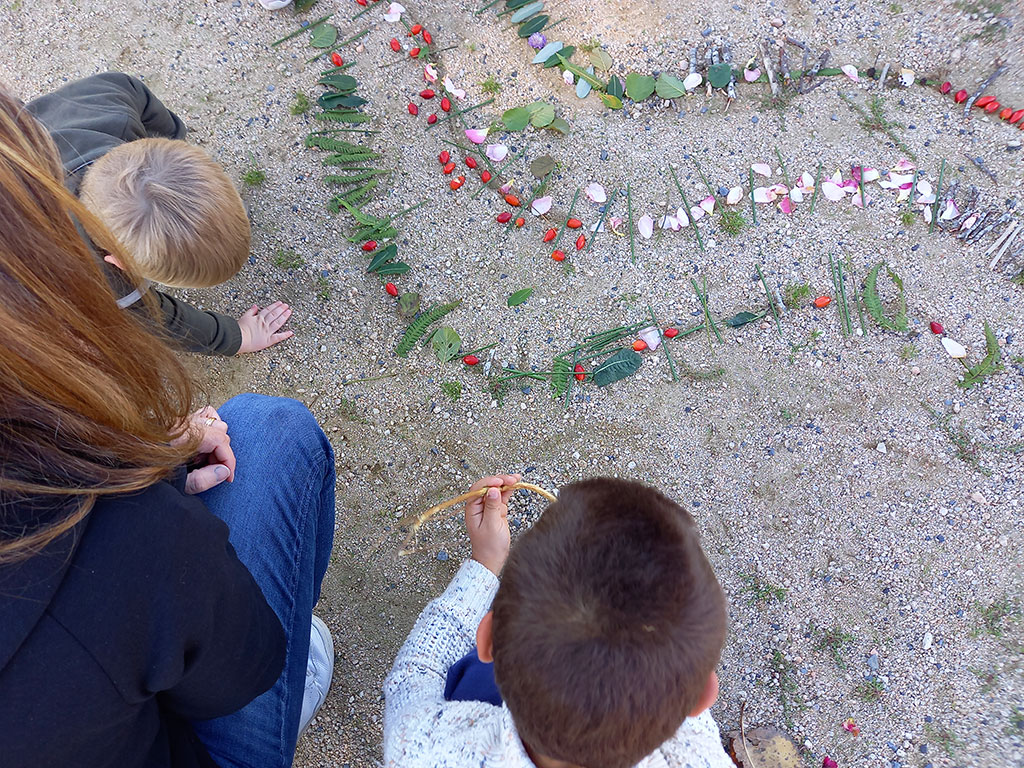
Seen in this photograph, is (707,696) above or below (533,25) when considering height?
below

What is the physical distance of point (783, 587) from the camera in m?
2.33

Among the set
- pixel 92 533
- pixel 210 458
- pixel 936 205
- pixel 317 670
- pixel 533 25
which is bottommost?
pixel 317 670

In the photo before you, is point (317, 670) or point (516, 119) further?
point (516, 119)

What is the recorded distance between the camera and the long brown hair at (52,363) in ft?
3.24

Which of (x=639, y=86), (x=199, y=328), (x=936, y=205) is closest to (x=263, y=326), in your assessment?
(x=199, y=328)

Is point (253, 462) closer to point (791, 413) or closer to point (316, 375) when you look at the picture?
point (316, 375)

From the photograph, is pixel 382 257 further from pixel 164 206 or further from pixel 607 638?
pixel 607 638

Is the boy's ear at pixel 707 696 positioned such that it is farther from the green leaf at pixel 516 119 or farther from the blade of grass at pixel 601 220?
the green leaf at pixel 516 119

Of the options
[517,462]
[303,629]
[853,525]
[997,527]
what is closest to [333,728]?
[303,629]

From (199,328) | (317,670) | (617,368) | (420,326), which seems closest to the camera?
(317,670)

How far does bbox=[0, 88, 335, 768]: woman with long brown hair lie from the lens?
99cm

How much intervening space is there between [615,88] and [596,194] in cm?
53

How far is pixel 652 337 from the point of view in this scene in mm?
2592

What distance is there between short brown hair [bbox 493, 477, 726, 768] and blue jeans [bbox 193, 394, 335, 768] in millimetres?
758
